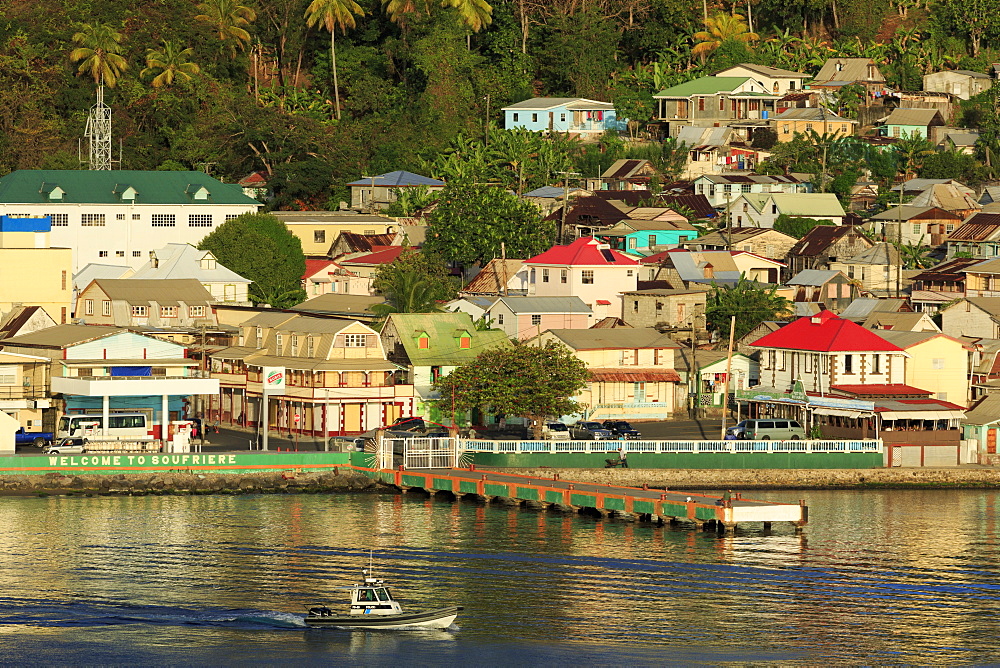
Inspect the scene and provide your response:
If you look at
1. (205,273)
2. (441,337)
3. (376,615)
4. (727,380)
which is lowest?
(376,615)

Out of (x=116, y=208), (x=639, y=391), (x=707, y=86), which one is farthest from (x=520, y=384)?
(x=707, y=86)

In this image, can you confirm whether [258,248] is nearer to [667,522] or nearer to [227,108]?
[227,108]

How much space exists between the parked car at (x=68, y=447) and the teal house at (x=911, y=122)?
81720 millimetres

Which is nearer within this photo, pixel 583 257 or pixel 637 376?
pixel 637 376

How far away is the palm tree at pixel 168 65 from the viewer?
141 meters

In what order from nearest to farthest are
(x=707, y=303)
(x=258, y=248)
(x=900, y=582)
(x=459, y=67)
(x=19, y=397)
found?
1. (x=900, y=582)
2. (x=19, y=397)
3. (x=707, y=303)
4. (x=258, y=248)
5. (x=459, y=67)

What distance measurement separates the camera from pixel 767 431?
78438 millimetres

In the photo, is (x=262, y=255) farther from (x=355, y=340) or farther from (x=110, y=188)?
(x=355, y=340)

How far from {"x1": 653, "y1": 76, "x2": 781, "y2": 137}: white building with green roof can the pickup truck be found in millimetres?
75633

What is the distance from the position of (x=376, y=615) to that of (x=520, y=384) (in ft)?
95.7

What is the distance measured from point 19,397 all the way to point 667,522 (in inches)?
1147

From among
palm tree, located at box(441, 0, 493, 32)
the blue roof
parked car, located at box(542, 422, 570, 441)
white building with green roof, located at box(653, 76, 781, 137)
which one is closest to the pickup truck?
parked car, located at box(542, 422, 570, 441)

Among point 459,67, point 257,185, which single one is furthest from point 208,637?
point 459,67

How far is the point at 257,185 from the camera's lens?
136 m
